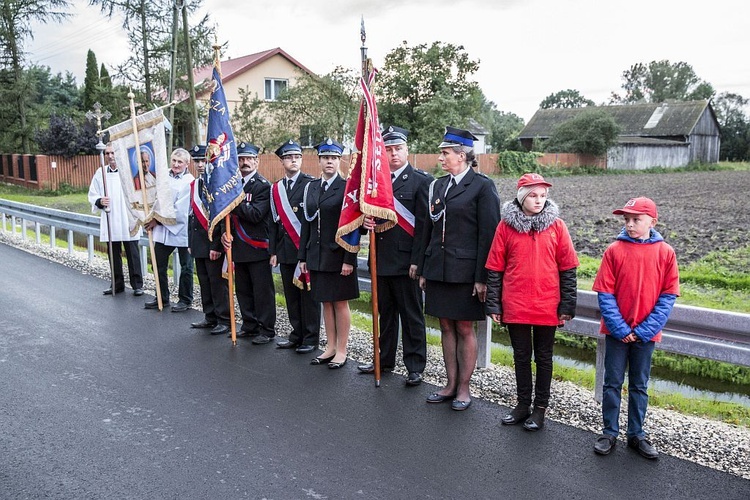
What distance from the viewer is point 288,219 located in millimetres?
7152

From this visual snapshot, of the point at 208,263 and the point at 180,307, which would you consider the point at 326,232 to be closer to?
the point at 208,263

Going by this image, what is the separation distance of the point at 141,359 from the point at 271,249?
5.65 ft

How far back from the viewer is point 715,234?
15.9 metres

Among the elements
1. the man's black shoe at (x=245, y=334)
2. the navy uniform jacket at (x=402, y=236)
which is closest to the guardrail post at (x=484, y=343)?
the navy uniform jacket at (x=402, y=236)

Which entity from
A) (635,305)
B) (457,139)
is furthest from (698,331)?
(457,139)

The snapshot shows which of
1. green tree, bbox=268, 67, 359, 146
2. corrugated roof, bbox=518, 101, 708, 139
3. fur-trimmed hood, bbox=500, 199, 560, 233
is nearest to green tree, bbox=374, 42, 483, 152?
green tree, bbox=268, 67, 359, 146

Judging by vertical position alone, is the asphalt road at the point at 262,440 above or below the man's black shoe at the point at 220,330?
below

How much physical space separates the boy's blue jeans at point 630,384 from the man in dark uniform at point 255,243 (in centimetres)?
396

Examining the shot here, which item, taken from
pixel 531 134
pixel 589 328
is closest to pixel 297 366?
pixel 589 328

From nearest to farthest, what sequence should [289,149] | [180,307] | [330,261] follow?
[330,261] < [289,149] < [180,307]

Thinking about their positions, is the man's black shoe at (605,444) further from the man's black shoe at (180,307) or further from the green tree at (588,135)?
the green tree at (588,135)

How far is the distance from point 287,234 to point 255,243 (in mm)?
635

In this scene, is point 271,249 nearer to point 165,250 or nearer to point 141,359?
point 141,359

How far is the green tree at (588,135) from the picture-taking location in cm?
5275
